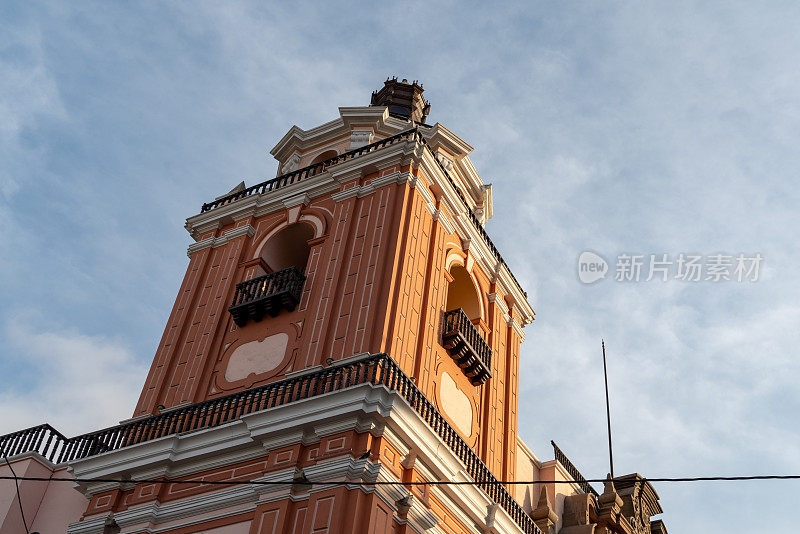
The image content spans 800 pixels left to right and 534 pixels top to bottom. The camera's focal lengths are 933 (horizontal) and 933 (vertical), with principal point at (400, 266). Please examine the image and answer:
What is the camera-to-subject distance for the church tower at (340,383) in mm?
14500

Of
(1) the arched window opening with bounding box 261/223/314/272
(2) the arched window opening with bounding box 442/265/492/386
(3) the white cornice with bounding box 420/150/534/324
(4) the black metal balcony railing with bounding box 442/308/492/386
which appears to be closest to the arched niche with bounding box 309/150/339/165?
(1) the arched window opening with bounding box 261/223/314/272

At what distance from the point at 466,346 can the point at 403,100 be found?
12.4m

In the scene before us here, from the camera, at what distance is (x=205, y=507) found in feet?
49.5

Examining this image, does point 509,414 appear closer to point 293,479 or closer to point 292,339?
point 292,339

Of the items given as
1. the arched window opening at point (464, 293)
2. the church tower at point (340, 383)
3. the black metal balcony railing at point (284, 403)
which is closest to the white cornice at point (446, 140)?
the church tower at point (340, 383)

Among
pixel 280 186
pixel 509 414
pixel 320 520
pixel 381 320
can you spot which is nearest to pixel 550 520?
pixel 509 414

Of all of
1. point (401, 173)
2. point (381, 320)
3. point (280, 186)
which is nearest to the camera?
point (381, 320)

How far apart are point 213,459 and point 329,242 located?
527cm

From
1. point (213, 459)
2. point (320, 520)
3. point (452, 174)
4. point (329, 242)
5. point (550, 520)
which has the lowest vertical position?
point (320, 520)

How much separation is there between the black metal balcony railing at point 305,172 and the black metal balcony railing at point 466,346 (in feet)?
13.6

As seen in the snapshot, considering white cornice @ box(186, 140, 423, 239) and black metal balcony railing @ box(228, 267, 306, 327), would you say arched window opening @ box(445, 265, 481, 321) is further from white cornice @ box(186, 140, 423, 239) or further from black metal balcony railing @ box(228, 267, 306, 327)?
black metal balcony railing @ box(228, 267, 306, 327)

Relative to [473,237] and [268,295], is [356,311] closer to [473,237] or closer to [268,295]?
[268,295]

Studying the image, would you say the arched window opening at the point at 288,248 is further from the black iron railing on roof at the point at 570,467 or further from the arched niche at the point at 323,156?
the black iron railing on roof at the point at 570,467

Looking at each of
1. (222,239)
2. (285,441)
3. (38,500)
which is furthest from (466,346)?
(38,500)
